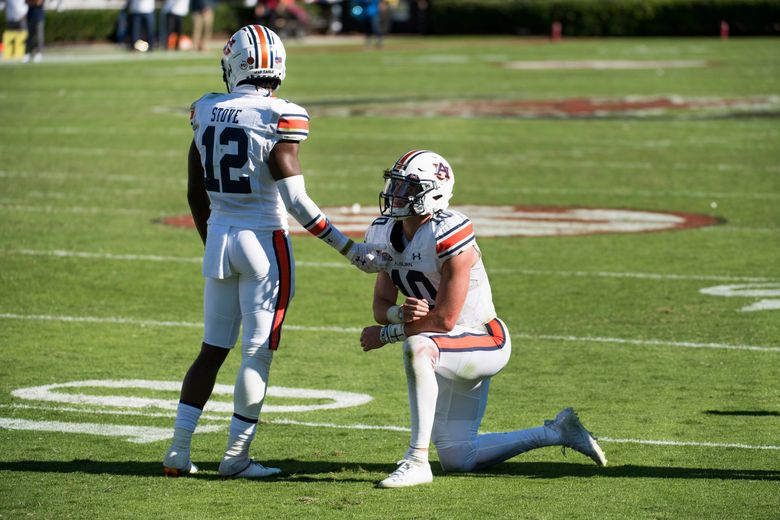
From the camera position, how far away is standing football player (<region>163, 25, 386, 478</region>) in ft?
21.1

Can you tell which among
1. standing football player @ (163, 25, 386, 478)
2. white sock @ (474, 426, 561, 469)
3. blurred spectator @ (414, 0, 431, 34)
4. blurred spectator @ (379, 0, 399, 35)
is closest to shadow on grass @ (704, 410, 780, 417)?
white sock @ (474, 426, 561, 469)

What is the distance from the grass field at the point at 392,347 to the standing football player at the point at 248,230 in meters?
0.30

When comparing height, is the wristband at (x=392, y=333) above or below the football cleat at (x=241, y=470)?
above

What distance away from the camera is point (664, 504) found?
19.7 ft

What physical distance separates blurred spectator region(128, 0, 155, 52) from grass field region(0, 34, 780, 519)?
1076cm

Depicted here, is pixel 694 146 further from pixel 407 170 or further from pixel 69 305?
pixel 407 170

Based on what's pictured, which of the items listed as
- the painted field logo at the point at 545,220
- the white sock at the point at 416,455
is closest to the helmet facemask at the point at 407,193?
the white sock at the point at 416,455

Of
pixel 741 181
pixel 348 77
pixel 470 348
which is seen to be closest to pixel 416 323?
pixel 470 348

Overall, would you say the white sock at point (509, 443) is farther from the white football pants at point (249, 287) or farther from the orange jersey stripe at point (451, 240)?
the white football pants at point (249, 287)

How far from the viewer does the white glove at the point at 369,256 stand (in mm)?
6422

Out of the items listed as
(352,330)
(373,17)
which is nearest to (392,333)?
(352,330)

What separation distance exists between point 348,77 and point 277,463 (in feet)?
90.0

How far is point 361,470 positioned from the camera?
6613 millimetres

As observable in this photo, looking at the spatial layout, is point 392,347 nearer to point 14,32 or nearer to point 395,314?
point 395,314
